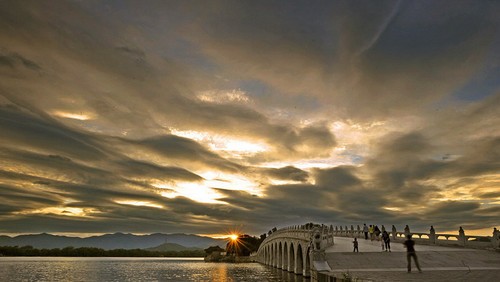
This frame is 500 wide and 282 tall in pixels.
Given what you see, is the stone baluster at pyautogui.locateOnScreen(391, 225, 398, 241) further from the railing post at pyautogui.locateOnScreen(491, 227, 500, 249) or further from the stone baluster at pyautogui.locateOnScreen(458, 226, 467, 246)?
the railing post at pyautogui.locateOnScreen(491, 227, 500, 249)

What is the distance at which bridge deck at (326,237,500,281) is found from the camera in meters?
23.4

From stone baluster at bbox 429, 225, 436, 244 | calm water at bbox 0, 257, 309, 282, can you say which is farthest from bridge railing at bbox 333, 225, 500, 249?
calm water at bbox 0, 257, 309, 282

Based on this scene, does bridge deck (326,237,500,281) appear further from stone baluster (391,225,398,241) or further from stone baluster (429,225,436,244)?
stone baluster (391,225,398,241)

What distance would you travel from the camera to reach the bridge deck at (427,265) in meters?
23.4

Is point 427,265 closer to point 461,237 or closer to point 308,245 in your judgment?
point 461,237

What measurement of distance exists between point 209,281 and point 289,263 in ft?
50.7

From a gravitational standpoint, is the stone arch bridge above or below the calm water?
above

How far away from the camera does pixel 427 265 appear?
29078 mm

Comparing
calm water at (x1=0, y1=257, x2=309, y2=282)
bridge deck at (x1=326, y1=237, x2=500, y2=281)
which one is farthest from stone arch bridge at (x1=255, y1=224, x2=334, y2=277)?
calm water at (x1=0, y1=257, x2=309, y2=282)

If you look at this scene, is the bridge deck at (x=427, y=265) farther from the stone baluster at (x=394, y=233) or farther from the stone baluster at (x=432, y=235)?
the stone baluster at (x=394, y=233)

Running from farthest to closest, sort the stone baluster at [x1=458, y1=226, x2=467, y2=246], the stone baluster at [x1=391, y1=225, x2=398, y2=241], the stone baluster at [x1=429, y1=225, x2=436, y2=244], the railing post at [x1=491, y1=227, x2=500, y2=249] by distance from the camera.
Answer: the stone baluster at [x1=391, y1=225, x2=398, y2=241]
the stone baluster at [x1=429, y1=225, x2=436, y2=244]
the stone baluster at [x1=458, y1=226, x2=467, y2=246]
the railing post at [x1=491, y1=227, x2=500, y2=249]

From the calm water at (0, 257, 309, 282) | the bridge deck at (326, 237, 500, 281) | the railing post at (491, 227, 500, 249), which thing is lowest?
the calm water at (0, 257, 309, 282)

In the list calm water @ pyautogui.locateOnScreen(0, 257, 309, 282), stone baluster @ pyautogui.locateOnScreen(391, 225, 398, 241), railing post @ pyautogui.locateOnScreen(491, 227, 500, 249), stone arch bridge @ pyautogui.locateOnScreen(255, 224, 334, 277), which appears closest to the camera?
stone arch bridge @ pyautogui.locateOnScreen(255, 224, 334, 277)

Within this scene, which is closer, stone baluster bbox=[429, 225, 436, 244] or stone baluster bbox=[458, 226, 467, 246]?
stone baluster bbox=[458, 226, 467, 246]
